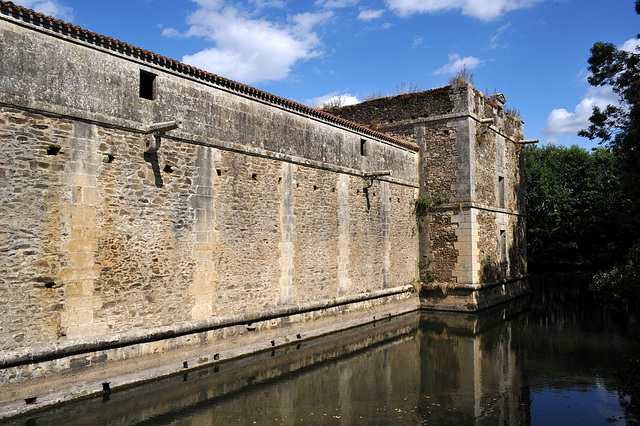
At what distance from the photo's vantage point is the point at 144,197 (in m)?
9.14

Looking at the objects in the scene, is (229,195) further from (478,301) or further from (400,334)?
(478,301)

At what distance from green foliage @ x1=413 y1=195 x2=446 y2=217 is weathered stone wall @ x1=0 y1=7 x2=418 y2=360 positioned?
5.62 metres

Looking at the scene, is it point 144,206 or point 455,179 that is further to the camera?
point 455,179

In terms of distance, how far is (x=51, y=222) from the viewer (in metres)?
7.69

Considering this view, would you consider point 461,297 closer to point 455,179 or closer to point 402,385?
point 455,179

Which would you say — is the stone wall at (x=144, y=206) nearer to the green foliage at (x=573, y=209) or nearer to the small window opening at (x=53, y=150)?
the small window opening at (x=53, y=150)

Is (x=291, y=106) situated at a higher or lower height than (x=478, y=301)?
higher

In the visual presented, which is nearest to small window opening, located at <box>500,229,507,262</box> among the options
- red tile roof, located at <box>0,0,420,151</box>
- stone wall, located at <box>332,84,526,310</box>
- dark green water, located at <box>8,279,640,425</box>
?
stone wall, located at <box>332,84,526,310</box>

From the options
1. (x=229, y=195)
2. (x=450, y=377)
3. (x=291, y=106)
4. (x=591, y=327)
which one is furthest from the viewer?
(x=591, y=327)

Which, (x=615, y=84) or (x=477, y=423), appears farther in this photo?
(x=615, y=84)

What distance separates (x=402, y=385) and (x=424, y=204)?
11.2 metres

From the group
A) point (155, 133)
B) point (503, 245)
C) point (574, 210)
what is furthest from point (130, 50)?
point (574, 210)

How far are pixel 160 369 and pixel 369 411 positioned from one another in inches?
164

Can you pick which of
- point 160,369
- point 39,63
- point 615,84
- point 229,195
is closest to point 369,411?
point 160,369
